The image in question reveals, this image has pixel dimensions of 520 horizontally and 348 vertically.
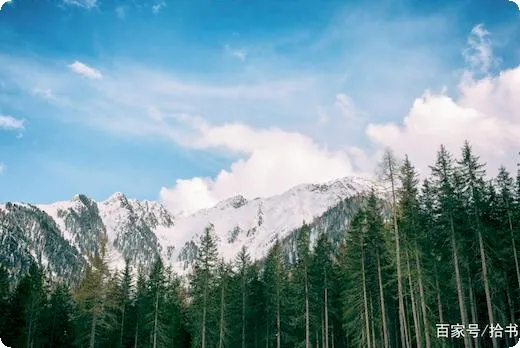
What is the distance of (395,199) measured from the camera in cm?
3341

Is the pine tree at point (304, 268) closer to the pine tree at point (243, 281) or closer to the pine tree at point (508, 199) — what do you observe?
the pine tree at point (243, 281)

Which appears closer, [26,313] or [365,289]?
[365,289]

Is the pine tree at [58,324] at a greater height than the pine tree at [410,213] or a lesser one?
lesser

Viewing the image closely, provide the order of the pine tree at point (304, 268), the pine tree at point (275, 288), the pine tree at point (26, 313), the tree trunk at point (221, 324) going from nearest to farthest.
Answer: the pine tree at point (304, 268)
the tree trunk at point (221, 324)
the pine tree at point (275, 288)
the pine tree at point (26, 313)

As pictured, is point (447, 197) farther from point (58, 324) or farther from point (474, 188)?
point (58, 324)

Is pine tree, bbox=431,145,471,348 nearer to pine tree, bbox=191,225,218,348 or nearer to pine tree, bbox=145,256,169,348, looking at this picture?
pine tree, bbox=191,225,218,348

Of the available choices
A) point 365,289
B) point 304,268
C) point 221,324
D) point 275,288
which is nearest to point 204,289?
point 221,324

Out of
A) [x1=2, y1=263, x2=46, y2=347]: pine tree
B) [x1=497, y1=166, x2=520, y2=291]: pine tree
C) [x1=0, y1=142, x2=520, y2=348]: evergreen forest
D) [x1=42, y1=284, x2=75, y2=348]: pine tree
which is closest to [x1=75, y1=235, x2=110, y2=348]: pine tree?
[x1=0, y1=142, x2=520, y2=348]: evergreen forest

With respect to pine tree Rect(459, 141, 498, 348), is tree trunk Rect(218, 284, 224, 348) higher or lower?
lower

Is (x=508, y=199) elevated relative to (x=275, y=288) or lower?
elevated

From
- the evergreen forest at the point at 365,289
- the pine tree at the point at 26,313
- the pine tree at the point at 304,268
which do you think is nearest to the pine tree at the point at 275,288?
the evergreen forest at the point at 365,289

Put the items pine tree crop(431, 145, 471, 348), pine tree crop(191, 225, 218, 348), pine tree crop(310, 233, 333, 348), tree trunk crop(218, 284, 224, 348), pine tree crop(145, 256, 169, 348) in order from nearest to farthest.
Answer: pine tree crop(431, 145, 471, 348)
pine tree crop(310, 233, 333, 348)
tree trunk crop(218, 284, 224, 348)
pine tree crop(191, 225, 218, 348)
pine tree crop(145, 256, 169, 348)

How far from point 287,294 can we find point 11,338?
32.2 meters

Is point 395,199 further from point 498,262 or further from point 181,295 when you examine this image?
point 181,295
